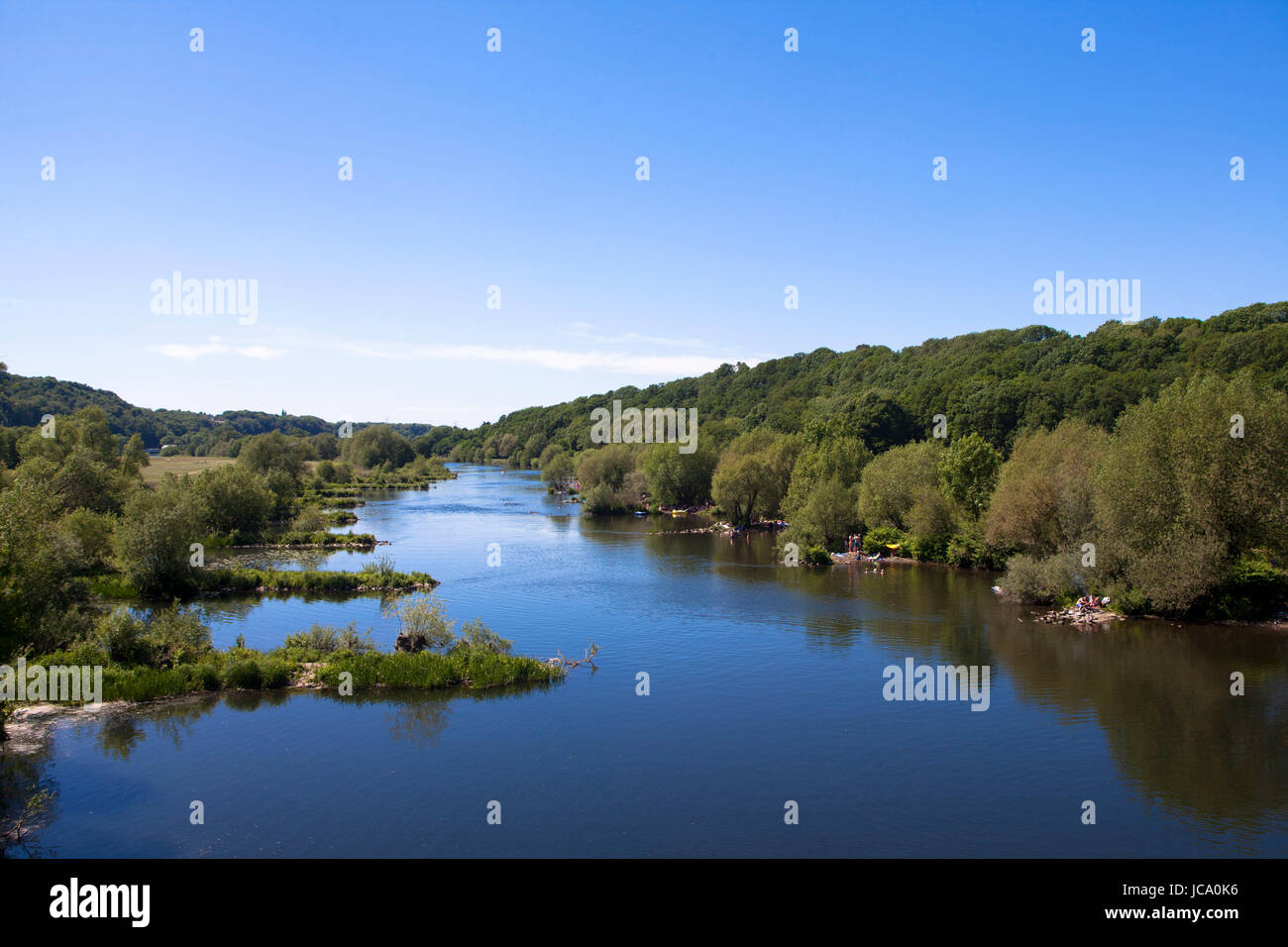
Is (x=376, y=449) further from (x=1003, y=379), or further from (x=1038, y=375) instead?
(x=1038, y=375)

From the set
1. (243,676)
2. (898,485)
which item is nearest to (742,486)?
(898,485)

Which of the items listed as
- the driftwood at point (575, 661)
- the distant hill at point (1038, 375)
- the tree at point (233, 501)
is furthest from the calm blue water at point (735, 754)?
the distant hill at point (1038, 375)

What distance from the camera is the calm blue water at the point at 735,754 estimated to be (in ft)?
56.4

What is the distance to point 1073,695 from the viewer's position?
2652 cm

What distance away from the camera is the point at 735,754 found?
21.8 metres

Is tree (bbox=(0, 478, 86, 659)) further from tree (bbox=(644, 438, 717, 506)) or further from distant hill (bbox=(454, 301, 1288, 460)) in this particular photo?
distant hill (bbox=(454, 301, 1288, 460))

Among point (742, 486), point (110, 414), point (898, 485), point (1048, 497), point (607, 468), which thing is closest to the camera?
point (1048, 497)

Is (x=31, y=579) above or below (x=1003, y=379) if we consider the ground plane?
below

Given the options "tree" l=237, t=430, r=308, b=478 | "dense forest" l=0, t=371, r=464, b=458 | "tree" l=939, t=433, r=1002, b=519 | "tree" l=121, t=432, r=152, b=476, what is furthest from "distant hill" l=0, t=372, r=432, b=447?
"tree" l=939, t=433, r=1002, b=519

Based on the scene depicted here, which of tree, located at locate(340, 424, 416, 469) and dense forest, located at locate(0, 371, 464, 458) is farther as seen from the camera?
tree, located at locate(340, 424, 416, 469)

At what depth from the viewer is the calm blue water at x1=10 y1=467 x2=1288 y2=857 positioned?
17203mm

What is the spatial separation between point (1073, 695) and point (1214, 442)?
14.4m
